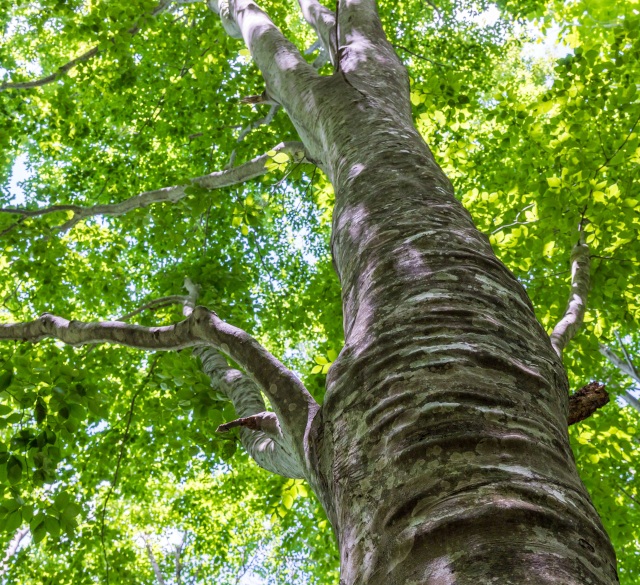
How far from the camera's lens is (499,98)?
499 centimetres

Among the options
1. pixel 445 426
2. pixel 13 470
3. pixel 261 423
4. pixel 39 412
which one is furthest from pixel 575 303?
pixel 13 470

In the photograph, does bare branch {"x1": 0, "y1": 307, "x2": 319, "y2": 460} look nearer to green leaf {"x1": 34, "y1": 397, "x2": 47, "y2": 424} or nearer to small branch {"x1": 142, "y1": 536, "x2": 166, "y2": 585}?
green leaf {"x1": 34, "y1": 397, "x2": 47, "y2": 424}

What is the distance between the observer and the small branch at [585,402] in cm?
159

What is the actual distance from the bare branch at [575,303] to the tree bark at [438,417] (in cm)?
81

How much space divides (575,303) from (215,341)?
1.80 m

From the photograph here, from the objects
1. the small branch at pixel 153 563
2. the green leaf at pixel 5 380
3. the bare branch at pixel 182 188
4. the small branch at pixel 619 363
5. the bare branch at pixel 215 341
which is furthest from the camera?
the small branch at pixel 153 563

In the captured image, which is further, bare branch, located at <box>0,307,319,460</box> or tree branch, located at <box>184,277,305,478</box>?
tree branch, located at <box>184,277,305,478</box>

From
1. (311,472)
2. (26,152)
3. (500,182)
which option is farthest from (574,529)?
(26,152)

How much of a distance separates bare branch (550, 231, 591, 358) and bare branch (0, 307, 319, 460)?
3.34 feet

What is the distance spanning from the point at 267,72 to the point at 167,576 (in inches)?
610

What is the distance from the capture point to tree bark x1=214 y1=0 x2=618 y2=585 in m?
0.78

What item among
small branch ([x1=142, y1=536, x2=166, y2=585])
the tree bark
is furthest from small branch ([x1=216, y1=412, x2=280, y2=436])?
small branch ([x1=142, y1=536, x2=166, y2=585])

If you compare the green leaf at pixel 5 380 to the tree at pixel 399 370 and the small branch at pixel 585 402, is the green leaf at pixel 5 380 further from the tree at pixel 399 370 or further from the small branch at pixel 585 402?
the small branch at pixel 585 402

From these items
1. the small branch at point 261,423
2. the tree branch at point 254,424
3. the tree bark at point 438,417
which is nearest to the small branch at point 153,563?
the tree branch at point 254,424
